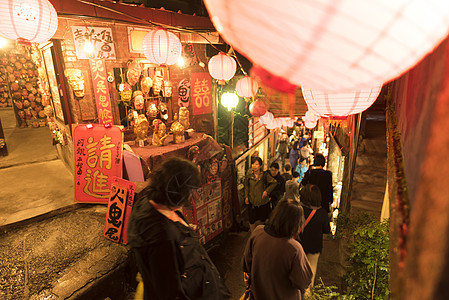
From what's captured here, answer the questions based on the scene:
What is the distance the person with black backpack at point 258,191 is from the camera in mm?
7328

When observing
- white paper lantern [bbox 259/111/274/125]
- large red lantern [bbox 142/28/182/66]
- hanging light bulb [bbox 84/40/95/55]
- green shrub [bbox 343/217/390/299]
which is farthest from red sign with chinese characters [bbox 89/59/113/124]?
green shrub [bbox 343/217/390/299]

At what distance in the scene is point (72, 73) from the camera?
586 cm

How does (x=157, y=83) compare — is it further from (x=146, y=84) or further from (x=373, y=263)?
(x=373, y=263)

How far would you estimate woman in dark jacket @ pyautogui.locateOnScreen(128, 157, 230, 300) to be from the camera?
7.41 ft

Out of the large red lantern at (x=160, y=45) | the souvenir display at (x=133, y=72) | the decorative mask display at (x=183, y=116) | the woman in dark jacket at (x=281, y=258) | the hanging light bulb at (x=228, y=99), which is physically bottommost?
the woman in dark jacket at (x=281, y=258)

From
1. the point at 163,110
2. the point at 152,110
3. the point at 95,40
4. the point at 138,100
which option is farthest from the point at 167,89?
the point at 95,40

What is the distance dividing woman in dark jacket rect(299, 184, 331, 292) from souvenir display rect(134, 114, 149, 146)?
166 inches

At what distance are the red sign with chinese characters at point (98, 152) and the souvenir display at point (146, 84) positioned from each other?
1687 mm

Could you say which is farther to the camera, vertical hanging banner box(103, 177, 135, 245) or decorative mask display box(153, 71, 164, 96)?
decorative mask display box(153, 71, 164, 96)

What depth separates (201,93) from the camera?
8.86 metres

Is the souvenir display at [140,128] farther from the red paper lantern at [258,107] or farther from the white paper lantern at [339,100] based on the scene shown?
the white paper lantern at [339,100]

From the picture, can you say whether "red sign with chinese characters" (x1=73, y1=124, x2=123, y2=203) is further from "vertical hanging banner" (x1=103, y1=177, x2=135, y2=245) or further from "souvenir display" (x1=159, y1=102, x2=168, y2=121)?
"souvenir display" (x1=159, y1=102, x2=168, y2=121)

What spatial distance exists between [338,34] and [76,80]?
6423mm

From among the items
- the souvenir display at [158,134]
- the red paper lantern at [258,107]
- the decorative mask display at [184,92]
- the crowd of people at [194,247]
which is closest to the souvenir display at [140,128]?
the souvenir display at [158,134]
